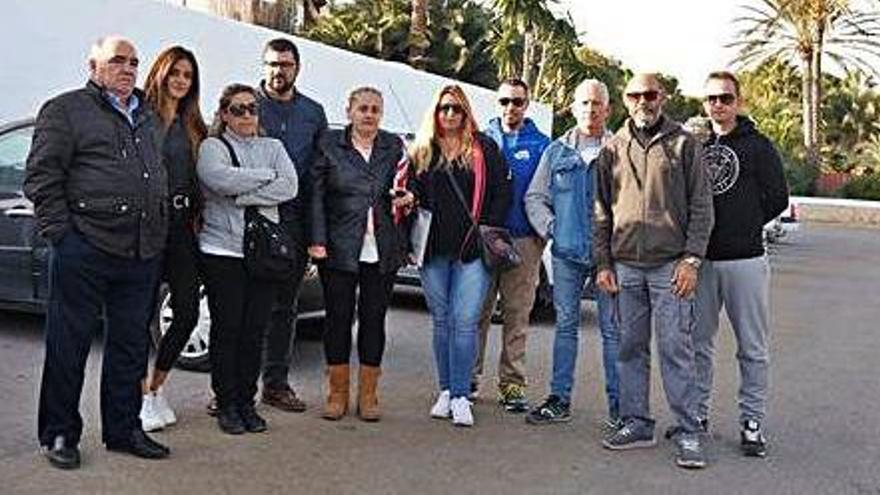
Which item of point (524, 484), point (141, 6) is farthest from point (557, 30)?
point (524, 484)

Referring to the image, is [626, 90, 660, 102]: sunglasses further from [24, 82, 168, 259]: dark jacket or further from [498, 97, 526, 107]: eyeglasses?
[24, 82, 168, 259]: dark jacket

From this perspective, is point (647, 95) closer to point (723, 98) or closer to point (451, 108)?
point (723, 98)

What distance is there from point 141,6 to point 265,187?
766 cm

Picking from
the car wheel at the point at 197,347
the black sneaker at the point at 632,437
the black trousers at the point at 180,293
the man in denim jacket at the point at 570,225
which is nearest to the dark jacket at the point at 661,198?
the man in denim jacket at the point at 570,225

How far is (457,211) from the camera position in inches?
260

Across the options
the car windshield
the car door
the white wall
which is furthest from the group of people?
the white wall

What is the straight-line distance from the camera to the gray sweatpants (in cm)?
615

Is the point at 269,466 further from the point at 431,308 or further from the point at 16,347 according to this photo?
→ the point at 16,347

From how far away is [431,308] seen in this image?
22.2 feet

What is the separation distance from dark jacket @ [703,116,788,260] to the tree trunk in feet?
78.7

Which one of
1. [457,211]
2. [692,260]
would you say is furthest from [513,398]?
[692,260]

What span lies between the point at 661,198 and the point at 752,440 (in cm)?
137

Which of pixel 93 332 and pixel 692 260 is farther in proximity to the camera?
pixel 692 260

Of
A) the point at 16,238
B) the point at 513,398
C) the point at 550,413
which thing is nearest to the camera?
the point at 550,413
